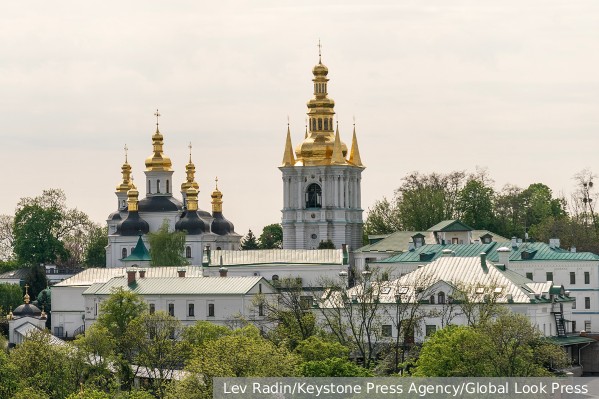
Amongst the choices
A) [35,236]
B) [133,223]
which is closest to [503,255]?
[133,223]

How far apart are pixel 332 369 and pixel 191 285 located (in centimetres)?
3114

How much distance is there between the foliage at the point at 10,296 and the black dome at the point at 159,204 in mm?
12009

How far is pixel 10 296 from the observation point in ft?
455

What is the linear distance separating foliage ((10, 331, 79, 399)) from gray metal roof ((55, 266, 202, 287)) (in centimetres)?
3424

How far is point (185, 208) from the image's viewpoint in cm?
15138

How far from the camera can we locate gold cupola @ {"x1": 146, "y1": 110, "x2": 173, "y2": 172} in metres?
152

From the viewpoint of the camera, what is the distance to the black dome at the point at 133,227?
477ft

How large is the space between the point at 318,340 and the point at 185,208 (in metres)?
68.4

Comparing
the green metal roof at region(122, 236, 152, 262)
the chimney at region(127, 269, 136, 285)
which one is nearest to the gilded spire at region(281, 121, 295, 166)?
the green metal roof at region(122, 236, 152, 262)

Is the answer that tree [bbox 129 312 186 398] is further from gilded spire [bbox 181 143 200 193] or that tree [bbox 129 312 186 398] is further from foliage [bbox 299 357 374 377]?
gilded spire [bbox 181 143 200 193]

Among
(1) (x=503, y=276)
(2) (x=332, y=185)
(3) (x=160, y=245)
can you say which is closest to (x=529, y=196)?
(2) (x=332, y=185)

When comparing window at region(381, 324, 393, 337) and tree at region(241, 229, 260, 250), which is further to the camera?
tree at region(241, 229, 260, 250)

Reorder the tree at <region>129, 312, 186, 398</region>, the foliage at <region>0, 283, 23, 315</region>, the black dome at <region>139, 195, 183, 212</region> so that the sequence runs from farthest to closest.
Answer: the black dome at <region>139, 195, 183, 212</region> → the foliage at <region>0, 283, 23, 315</region> → the tree at <region>129, 312, 186, 398</region>

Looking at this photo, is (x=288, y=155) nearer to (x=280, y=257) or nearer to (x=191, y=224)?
(x=191, y=224)
